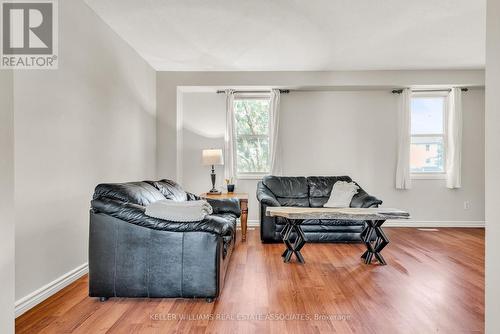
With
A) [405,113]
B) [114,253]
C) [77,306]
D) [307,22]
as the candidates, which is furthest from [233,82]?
[77,306]

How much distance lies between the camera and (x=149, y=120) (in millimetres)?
5090

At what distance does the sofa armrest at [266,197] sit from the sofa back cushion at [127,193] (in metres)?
1.71

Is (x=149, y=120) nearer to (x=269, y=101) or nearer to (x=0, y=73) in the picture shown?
(x=269, y=101)

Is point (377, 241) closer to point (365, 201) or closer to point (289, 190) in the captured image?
point (365, 201)

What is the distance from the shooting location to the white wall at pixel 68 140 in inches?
92.3

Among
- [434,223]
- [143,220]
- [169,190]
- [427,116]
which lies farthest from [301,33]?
[434,223]

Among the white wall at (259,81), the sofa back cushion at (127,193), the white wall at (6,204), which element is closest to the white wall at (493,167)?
the white wall at (6,204)

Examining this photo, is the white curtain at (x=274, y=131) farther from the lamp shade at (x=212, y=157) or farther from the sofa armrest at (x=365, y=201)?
the sofa armrest at (x=365, y=201)

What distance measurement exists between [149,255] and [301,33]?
3078 mm

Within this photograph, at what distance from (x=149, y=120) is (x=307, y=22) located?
9.34ft

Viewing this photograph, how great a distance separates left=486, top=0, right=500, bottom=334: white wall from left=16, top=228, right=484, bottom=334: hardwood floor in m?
0.70

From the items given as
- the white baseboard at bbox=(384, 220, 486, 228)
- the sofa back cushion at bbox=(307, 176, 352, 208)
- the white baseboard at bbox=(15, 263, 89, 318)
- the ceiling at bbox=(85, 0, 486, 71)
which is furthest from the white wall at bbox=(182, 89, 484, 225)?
the white baseboard at bbox=(15, 263, 89, 318)

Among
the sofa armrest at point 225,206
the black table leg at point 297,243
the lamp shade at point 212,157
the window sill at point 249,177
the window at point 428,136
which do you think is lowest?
the black table leg at point 297,243

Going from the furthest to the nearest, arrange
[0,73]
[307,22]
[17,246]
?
[307,22], [17,246], [0,73]
